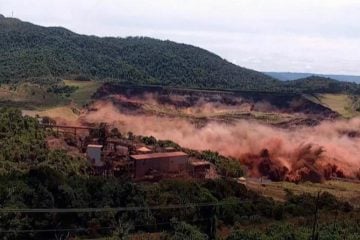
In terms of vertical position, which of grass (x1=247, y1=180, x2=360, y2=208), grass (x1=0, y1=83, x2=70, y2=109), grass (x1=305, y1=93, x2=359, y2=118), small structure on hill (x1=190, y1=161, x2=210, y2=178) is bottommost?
grass (x1=247, y1=180, x2=360, y2=208)

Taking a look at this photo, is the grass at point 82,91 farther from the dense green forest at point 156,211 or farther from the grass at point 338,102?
the dense green forest at point 156,211

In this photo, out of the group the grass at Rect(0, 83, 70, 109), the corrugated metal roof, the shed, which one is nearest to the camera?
the corrugated metal roof

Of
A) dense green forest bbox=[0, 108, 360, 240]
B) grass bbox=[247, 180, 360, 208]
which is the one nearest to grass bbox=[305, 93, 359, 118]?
grass bbox=[247, 180, 360, 208]

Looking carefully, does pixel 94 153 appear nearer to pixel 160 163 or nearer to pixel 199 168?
pixel 160 163

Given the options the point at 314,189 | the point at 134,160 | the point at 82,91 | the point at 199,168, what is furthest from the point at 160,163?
the point at 82,91

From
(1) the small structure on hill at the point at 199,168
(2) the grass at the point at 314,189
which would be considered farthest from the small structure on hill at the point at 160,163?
(2) the grass at the point at 314,189

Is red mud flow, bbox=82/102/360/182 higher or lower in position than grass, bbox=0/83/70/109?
lower

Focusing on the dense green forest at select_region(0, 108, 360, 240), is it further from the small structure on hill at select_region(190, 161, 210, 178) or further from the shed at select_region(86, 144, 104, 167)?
the shed at select_region(86, 144, 104, 167)

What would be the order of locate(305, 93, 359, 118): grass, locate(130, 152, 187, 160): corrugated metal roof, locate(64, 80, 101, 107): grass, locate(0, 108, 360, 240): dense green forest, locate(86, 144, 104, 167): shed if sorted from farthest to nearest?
locate(64, 80, 101, 107): grass < locate(305, 93, 359, 118): grass < locate(86, 144, 104, 167): shed < locate(130, 152, 187, 160): corrugated metal roof < locate(0, 108, 360, 240): dense green forest
